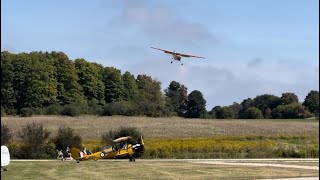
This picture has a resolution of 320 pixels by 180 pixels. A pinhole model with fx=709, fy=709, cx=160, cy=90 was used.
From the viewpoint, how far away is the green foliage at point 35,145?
5369 cm

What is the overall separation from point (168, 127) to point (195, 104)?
61.5 m

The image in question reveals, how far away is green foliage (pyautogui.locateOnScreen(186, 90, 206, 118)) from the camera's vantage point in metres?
135

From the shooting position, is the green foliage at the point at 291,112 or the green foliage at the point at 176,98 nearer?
the green foliage at the point at 291,112

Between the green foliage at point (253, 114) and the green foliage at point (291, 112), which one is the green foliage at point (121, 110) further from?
the green foliage at point (291, 112)

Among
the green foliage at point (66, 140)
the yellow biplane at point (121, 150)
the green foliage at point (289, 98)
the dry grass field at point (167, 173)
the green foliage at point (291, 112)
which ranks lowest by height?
the dry grass field at point (167, 173)

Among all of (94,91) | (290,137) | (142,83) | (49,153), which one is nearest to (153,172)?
(49,153)

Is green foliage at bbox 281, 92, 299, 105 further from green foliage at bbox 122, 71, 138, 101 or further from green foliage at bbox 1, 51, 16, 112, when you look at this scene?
green foliage at bbox 1, 51, 16, 112

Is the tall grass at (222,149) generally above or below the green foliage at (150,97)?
below

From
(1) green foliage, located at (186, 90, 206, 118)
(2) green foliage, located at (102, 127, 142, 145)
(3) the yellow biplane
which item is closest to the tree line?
(1) green foliage, located at (186, 90, 206, 118)

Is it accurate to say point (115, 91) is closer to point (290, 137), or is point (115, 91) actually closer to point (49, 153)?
point (290, 137)

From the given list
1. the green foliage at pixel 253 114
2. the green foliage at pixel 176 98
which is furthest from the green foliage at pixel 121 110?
the green foliage at pixel 176 98

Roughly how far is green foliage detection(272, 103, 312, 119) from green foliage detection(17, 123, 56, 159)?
65.1 meters

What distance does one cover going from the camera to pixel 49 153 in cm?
5459

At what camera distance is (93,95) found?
11675 cm
